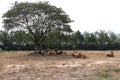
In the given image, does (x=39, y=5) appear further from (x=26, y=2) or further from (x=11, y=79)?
(x=11, y=79)

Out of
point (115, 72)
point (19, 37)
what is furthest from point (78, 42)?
point (115, 72)

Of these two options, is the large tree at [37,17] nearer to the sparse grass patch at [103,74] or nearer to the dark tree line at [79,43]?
the dark tree line at [79,43]

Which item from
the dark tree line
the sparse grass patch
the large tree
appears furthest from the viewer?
the dark tree line

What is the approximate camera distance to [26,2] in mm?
29344

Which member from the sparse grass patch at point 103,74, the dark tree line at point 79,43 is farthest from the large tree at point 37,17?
the sparse grass patch at point 103,74

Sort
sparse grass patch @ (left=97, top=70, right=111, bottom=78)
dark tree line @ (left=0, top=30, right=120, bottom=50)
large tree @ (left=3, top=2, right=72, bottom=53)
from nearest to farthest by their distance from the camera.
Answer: sparse grass patch @ (left=97, top=70, right=111, bottom=78), large tree @ (left=3, top=2, right=72, bottom=53), dark tree line @ (left=0, top=30, right=120, bottom=50)

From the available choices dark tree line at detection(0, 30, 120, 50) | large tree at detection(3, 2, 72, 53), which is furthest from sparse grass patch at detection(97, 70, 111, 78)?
dark tree line at detection(0, 30, 120, 50)

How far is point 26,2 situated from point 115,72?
19225mm

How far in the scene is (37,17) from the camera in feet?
96.4

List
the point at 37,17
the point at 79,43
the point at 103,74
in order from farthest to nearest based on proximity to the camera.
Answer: the point at 79,43, the point at 37,17, the point at 103,74

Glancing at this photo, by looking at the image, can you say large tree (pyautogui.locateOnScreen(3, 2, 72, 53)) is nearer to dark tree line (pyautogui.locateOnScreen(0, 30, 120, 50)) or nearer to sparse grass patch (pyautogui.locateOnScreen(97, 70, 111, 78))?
dark tree line (pyautogui.locateOnScreen(0, 30, 120, 50))

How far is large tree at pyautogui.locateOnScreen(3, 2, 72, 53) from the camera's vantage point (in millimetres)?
28891

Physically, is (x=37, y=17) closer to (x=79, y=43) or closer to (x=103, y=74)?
(x=103, y=74)

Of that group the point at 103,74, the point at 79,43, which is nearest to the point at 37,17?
the point at 103,74
